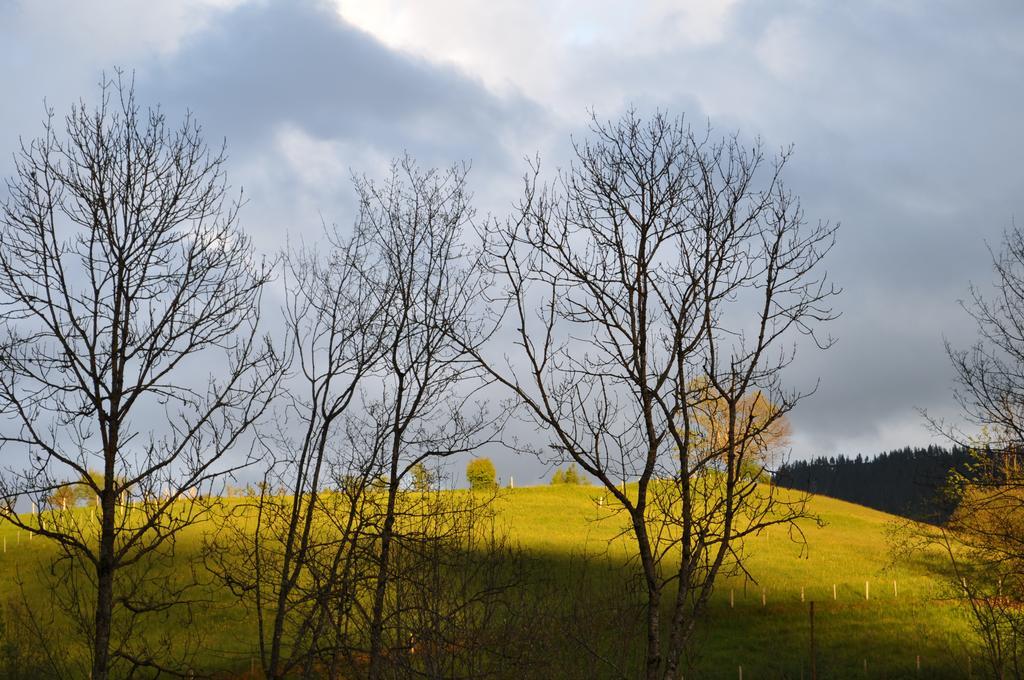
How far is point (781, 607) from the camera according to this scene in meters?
39.4

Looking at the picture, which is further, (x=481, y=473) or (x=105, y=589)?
(x=481, y=473)

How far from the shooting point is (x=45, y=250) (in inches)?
459

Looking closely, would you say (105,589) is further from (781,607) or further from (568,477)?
(568,477)

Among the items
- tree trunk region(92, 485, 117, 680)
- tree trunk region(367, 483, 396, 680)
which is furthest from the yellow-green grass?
tree trunk region(92, 485, 117, 680)

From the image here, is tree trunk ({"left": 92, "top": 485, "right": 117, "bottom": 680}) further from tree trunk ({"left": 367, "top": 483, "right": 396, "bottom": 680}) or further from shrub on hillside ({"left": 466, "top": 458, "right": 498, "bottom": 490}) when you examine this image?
shrub on hillside ({"left": 466, "top": 458, "right": 498, "bottom": 490})

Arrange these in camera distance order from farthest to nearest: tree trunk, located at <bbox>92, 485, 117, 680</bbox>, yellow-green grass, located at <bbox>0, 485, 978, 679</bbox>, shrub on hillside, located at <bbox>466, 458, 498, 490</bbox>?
shrub on hillside, located at <bbox>466, 458, 498, 490</bbox>
yellow-green grass, located at <bbox>0, 485, 978, 679</bbox>
tree trunk, located at <bbox>92, 485, 117, 680</bbox>

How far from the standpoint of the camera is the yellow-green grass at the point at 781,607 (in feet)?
102

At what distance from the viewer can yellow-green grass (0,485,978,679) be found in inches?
1222

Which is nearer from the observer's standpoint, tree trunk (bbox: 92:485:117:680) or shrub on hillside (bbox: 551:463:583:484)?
tree trunk (bbox: 92:485:117:680)

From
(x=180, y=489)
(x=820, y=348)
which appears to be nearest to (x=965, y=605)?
(x=820, y=348)

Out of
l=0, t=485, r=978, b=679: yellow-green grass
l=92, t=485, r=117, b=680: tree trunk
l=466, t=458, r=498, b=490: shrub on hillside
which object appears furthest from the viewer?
l=466, t=458, r=498, b=490: shrub on hillside

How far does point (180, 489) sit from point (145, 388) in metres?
1.39

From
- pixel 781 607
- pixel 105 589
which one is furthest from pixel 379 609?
pixel 781 607

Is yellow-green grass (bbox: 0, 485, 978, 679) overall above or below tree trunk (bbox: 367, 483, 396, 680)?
below
